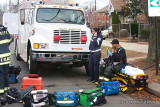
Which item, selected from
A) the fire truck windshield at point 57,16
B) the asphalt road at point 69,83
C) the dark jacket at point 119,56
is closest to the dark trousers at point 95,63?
the asphalt road at point 69,83

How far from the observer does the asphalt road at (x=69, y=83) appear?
7.36m

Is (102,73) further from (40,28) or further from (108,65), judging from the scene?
(40,28)

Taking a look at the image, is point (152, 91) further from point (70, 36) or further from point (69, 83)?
point (70, 36)

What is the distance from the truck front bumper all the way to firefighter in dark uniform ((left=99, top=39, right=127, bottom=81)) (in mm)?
1541

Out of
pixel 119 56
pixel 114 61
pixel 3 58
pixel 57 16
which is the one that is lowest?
pixel 114 61

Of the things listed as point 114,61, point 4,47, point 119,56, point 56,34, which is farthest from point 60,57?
point 4,47

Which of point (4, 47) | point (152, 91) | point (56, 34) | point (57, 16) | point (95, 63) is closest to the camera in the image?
point (4, 47)

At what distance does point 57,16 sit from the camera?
1105 cm

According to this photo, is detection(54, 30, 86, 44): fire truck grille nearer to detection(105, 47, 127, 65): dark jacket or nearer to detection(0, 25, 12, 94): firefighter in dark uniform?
detection(105, 47, 127, 65): dark jacket

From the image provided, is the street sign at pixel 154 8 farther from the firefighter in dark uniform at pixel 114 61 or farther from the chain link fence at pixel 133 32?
the chain link fence at pixel 133 32

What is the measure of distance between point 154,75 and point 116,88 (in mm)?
2589

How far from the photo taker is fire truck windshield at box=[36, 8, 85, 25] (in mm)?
10922

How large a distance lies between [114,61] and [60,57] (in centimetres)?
206

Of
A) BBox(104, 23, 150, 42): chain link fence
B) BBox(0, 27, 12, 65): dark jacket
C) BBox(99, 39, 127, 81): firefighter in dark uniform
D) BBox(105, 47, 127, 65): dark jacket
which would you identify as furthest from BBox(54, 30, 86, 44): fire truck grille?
BBox(104, 23, 150, 42): chain link fence
